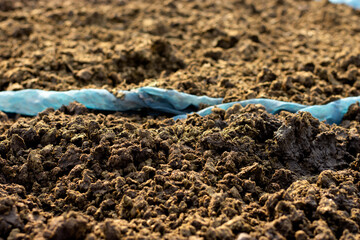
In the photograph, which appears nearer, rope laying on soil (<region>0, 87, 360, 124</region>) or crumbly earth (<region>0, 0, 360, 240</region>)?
crumbly earth (<region>0, 0, 360, 240</region>)

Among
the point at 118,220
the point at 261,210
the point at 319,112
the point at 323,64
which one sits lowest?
the point at 118,220

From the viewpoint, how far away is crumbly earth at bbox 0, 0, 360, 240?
254cm

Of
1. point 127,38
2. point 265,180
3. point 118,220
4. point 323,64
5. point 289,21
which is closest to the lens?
point 118,220

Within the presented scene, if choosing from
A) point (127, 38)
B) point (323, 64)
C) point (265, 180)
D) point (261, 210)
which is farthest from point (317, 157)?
point (127, 38)

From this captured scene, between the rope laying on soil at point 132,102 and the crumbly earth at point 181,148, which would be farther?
the rope laying on soil at point 132,102

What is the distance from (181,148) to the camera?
10.6 feet

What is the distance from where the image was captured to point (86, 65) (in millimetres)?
4973

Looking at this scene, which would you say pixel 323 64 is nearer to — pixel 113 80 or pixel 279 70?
pixel 279 70

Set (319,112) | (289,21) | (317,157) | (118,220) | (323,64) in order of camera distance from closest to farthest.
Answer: (118,220)
(317,157)
(319,112)
(323,64)
(289,21)

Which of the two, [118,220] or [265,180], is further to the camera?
[265,180]

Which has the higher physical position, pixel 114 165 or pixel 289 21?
pixel 289 21

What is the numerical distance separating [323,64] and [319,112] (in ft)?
4.81

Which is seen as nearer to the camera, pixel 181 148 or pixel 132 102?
pixel 181 148

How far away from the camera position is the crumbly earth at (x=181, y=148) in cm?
254
